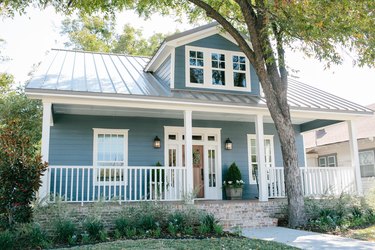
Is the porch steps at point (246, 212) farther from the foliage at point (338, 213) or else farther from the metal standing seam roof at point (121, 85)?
the metal standing seam roof at point (121, 85)

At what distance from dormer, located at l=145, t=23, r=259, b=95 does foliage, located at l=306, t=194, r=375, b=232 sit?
177 inches

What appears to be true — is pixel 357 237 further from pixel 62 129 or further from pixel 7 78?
pixel 7 78

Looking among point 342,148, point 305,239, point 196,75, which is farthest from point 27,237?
point 342,148

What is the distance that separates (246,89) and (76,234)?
7585mm

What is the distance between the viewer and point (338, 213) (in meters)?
10.1

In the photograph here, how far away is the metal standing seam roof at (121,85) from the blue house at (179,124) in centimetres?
Result: 4

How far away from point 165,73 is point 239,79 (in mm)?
2682

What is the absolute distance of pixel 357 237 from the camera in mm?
7992

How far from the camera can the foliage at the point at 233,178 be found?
12.3 metres

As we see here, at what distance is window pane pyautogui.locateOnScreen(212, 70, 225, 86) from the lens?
40.8 ft

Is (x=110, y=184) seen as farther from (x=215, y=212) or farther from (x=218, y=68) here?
(x=218, y=68)

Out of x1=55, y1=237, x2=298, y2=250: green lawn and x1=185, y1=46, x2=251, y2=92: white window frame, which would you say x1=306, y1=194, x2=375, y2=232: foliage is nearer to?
x1=55, y1=237, x2=298, y2=250: green lawn

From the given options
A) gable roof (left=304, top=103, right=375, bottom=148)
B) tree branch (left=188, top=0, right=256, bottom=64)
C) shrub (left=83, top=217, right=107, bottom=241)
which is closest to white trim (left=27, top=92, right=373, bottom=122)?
tree branch (left=188, top=0, right=256, bottom=64)

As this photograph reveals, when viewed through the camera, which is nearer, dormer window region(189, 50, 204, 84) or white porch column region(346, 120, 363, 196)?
white porch column region(346, 120, 363, 196)
